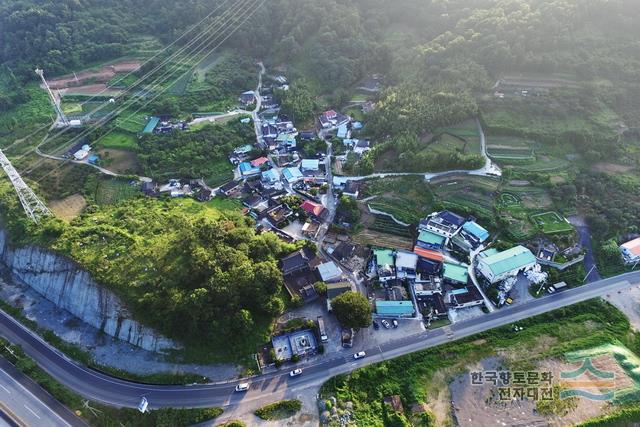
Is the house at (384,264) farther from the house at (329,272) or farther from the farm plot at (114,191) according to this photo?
the farm plot at (114,191)

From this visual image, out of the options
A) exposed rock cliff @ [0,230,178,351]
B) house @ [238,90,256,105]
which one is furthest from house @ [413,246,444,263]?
house @ [238,90,256,105]

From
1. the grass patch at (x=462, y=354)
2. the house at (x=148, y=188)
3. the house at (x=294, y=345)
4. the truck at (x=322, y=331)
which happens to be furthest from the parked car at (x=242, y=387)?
the house at (x=148, y=188)

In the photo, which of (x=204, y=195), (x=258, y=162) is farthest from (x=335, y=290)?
(x=258, y=162)

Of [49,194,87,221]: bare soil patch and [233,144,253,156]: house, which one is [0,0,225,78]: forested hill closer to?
[49,194,87,221]: bare soil patch

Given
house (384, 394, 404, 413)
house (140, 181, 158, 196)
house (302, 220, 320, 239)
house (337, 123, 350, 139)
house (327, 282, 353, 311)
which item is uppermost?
house (140, 181, 158, 196)

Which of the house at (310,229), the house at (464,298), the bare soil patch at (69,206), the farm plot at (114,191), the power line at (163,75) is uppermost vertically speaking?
the power line at (163,75)

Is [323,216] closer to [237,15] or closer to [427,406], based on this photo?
[427,406]
